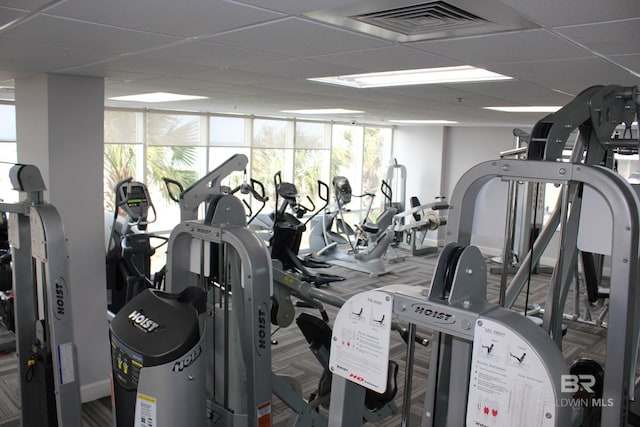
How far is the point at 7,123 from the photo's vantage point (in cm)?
583

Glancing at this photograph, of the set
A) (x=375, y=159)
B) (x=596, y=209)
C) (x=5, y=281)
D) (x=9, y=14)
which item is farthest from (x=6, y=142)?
(x=375, y=159)

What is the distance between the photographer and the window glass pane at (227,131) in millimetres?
7611

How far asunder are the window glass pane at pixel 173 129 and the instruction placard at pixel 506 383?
6234 millimetres

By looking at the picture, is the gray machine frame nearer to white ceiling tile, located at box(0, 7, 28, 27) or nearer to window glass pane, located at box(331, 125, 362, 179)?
white ceiling tile, located at box(0, 7, 28, 27)

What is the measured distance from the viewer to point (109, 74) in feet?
11.0

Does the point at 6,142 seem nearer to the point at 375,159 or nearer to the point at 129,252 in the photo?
the point at 129,252

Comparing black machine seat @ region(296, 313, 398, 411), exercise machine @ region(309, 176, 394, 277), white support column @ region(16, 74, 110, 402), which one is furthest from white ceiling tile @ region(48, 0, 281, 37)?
exercise machine @ region(309, 176, 394, 277)

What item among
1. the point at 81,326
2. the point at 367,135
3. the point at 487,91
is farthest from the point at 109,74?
the point at 367,135

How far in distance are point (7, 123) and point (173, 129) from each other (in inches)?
77.8

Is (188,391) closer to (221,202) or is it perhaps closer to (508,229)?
(221,202)

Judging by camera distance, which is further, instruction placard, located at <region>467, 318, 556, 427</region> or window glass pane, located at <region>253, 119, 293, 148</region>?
window glass pane, located at <region>253, 119, 293, 148</region>

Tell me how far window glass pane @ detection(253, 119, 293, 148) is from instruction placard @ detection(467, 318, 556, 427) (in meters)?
7.18

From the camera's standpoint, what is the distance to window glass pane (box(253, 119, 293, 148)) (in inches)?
323

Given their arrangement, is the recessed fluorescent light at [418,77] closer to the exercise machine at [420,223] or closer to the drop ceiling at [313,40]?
the drop ceiling at [313,40]
